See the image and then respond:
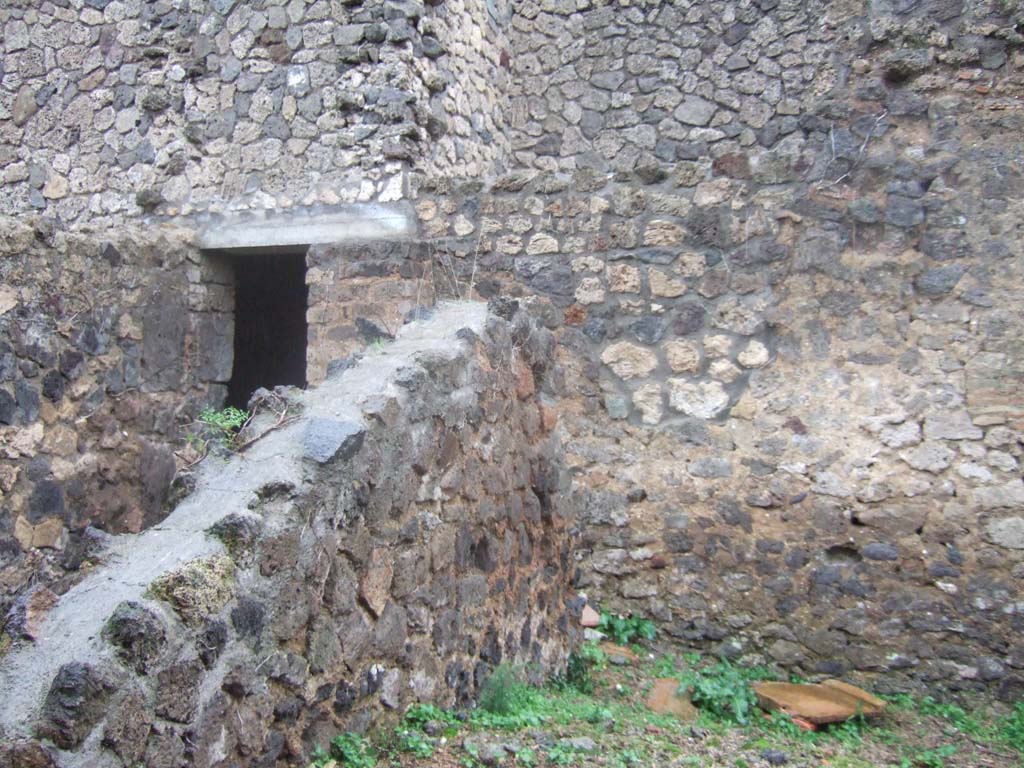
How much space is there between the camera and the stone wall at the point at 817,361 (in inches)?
183

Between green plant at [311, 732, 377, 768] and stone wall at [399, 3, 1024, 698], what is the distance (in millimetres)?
2438

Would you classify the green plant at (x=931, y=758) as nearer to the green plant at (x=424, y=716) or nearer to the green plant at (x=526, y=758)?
the green plant at (x=526, y=758)

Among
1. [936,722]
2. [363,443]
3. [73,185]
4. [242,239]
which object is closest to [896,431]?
[936,722]

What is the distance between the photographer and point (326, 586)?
277 cm

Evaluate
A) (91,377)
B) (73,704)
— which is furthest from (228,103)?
(73,704)

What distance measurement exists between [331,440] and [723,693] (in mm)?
2403

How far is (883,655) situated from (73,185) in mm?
6065

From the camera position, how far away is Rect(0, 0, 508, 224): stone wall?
20.9ft

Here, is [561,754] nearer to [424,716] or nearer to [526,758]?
[526,758]

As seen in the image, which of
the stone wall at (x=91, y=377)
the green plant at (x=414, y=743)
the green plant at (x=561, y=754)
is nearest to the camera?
Result: the green plant at (x=414, y=743)

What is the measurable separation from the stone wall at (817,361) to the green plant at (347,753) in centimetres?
244

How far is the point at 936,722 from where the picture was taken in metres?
4.45

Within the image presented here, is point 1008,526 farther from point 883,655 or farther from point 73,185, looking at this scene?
point 73,185

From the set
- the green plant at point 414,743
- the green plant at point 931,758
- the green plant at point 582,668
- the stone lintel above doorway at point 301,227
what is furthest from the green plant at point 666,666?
the stone lintel above doorway at point 301,227
